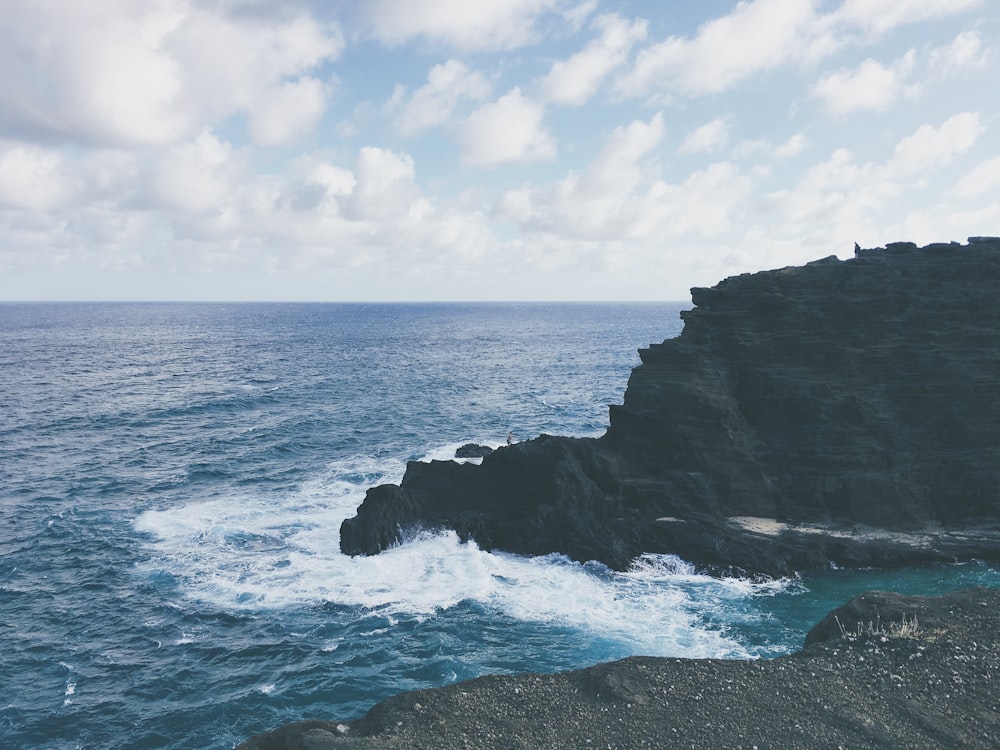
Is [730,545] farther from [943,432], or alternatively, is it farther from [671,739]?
[671,739]

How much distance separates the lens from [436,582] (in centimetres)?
3722

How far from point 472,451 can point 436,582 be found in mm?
22507

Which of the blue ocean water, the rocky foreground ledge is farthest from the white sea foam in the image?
the rocky foreground ledge

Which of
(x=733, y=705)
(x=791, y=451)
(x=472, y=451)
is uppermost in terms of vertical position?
(x=791, y=451)

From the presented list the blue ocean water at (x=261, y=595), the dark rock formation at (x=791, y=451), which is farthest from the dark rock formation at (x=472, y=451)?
the dark rock formation at (x=791, y=451)

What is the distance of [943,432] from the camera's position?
1666 inches

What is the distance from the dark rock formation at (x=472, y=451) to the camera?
58688 millimetres

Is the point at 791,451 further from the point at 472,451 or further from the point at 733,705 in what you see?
the point at 733,705

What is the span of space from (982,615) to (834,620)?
5.26 meters

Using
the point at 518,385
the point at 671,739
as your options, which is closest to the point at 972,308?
the point at 671,739

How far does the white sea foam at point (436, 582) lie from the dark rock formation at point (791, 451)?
1.65m

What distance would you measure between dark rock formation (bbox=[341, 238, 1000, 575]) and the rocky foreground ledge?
16.7 m

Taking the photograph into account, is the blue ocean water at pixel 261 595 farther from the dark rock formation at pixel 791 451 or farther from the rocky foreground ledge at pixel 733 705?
the rocky foreground ledge at pixel 733 705

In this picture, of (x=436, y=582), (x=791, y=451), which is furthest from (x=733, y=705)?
(x=791, y=451)
